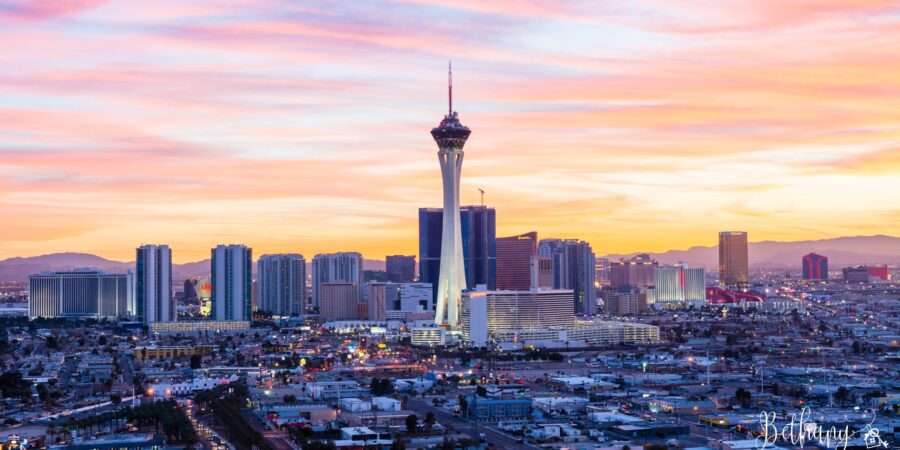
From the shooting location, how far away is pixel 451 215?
82125 mm

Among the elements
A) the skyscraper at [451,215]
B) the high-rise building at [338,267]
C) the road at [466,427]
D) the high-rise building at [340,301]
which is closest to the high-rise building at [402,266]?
the high-rise building at [338,267]

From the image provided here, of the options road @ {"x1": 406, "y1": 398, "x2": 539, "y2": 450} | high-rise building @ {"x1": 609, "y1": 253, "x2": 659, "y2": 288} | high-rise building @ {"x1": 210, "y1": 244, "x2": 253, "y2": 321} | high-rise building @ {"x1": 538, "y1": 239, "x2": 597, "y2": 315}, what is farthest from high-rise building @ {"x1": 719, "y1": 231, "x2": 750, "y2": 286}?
road @ {"x1": 406, "y1": 398, "x2": 539, "y2": 450}

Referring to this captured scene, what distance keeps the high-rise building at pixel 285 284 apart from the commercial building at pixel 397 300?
32.0 ft

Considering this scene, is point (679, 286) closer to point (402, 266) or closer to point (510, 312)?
point (402, 266)

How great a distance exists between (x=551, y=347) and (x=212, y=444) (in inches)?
1696

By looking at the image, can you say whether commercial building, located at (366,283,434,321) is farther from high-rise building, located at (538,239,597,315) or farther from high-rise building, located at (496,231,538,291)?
high-rise building, located at (538,239,597,315)

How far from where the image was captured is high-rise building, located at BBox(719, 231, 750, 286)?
182m

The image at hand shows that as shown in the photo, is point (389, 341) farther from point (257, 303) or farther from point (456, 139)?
point (257, 303)

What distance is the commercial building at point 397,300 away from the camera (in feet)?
356

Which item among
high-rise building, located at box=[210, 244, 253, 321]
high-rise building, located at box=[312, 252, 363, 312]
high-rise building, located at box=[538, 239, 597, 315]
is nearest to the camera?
high-rise building, located at box=[210, 244, 253, 321]

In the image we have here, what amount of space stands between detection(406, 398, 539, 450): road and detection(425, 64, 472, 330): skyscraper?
31099mm

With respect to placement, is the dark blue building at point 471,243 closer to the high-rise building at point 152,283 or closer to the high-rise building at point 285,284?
the high-rise building at point 285,284

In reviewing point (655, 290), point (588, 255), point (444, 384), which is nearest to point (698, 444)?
point (444, 384)

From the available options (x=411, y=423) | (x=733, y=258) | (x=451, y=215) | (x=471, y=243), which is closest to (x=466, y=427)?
(x=411, y=423)
